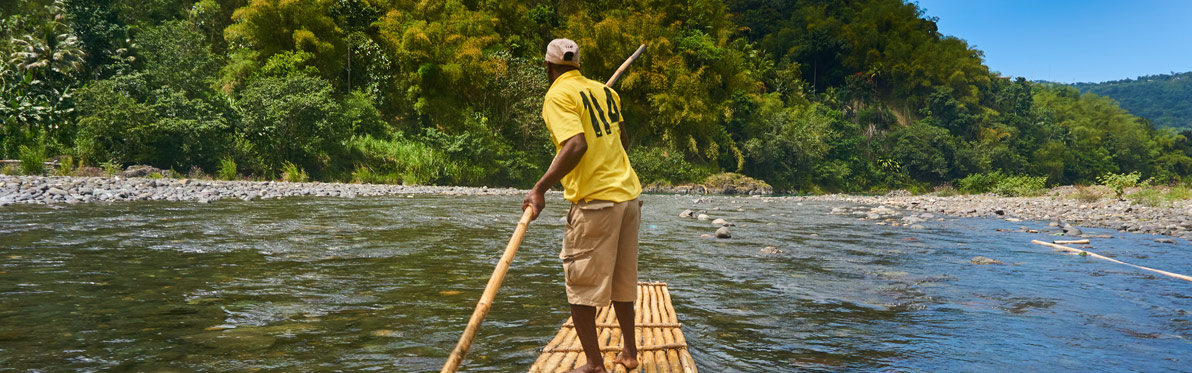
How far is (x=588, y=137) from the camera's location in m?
2.80

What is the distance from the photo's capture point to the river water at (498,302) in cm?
311

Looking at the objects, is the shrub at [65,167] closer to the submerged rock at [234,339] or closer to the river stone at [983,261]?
the submerged rock at [234,339]

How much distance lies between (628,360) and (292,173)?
1987 cm

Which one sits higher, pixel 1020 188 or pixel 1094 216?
pixel 1020 188

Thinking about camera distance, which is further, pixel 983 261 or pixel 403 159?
pixel 403 159

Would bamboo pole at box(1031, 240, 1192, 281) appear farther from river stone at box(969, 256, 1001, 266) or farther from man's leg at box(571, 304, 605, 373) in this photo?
man's leg at box(571, 304, 605, 373)

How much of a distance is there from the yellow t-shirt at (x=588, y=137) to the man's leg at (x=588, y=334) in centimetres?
45

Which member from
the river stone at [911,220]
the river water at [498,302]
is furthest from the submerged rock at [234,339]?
the river stone at [911,220]

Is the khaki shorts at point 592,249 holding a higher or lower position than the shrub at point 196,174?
higher

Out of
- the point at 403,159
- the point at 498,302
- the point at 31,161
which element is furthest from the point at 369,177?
the point at 498,302

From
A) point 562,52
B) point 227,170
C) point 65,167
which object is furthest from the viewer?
point 227,170

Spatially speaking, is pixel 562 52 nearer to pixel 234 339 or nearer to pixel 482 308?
pixel 482 308

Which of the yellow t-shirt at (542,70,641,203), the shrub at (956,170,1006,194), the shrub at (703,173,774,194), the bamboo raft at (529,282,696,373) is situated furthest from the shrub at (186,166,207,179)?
the shrub at (956,170,1006,194)

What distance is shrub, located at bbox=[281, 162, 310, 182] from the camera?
67.4ft
